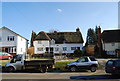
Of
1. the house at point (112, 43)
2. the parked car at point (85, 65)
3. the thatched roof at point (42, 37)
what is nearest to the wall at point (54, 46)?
the thatched roof at point (42, 37)

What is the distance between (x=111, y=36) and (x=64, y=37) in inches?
622

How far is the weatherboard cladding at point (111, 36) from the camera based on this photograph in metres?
51.5

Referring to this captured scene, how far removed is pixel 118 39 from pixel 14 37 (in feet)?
105

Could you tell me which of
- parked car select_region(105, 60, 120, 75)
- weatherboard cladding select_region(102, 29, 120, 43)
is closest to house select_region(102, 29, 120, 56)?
weatherboard cladding select_region(102, 29, 120, 43)

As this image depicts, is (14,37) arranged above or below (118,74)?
above

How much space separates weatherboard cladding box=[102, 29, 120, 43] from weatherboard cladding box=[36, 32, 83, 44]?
8081mm

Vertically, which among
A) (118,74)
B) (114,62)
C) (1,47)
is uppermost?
(1,47)

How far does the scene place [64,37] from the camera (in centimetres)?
5600

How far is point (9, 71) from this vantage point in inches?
758

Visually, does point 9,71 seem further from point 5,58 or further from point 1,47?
point 1,47

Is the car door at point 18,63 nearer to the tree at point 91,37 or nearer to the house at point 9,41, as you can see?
the house at point 9,41

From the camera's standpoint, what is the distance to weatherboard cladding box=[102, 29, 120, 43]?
169 ft

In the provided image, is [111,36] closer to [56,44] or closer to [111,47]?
[111,47]

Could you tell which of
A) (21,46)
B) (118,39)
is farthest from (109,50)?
(21,46)
